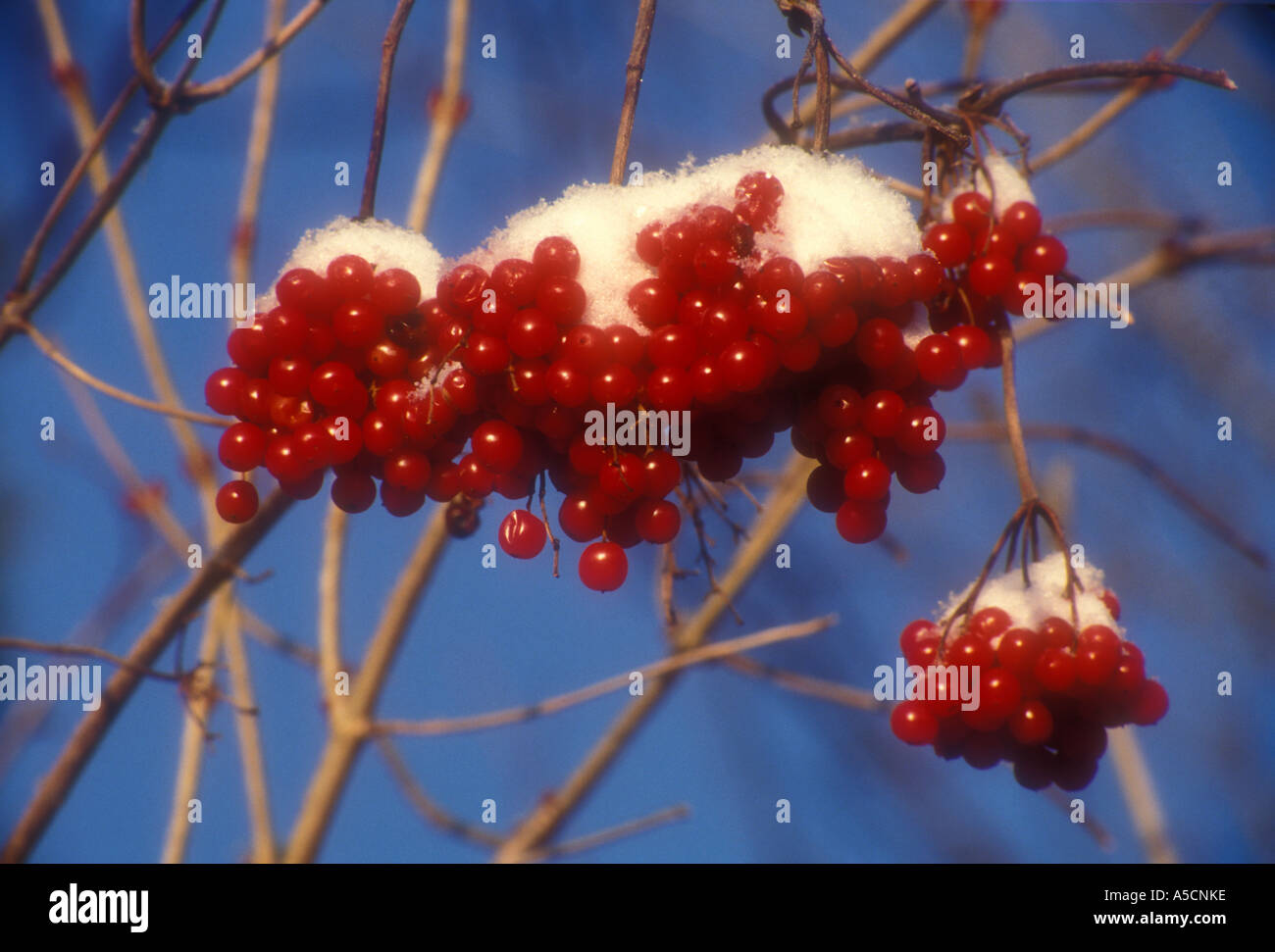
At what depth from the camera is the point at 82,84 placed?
200 cm

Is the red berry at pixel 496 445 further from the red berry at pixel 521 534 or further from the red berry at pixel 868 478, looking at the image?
the red berry at pixel 868 478

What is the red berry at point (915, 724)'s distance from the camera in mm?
1013

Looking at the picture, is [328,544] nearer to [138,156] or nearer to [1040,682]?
[138,156]

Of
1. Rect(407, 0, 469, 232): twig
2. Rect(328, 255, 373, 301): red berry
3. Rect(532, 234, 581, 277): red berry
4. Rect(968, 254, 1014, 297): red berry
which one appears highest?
Rect(407, 0, 469, 232): twig

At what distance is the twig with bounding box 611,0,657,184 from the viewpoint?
878 millimetres

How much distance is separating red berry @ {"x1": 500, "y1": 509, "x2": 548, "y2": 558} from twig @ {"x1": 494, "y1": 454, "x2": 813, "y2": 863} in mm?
1105

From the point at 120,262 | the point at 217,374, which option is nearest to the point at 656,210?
the point at 217,374

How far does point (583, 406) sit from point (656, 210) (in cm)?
19

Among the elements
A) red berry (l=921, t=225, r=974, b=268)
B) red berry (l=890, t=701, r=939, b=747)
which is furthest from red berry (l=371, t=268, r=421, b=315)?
red berry (l=890, t=701, r=939, b=747)

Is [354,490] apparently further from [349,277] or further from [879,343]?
[879,343]

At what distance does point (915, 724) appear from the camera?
1.01 metres

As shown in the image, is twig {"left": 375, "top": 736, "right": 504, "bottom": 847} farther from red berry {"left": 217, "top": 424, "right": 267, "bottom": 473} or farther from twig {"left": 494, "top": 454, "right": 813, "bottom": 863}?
red berry {"left": 217, "top": 424, "right": 267, "bottom": 473}

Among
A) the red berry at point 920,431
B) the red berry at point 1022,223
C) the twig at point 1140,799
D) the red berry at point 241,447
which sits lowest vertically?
the twig at point 1140,799

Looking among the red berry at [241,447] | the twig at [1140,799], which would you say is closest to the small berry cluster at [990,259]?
the red berry at [241,447]
